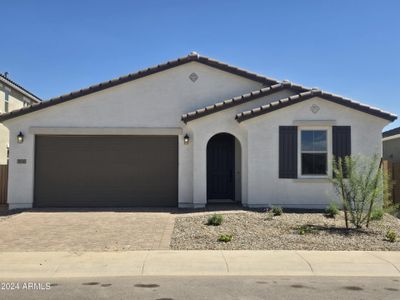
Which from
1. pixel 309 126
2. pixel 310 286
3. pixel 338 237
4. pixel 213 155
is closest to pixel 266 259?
pixel 310 286

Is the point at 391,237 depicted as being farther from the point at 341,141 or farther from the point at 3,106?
the point at 3,106

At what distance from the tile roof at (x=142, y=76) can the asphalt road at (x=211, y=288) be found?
9540 millimetres

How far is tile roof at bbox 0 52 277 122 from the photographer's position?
50.8 feet

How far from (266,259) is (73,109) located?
1001cm

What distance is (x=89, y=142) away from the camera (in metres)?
15.9

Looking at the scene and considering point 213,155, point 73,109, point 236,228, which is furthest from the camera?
point 213,155

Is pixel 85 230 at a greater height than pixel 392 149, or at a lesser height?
lesser

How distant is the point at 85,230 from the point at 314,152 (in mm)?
7729

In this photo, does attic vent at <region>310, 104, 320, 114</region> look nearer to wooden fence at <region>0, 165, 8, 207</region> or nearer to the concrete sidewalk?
the concrete sidewalk

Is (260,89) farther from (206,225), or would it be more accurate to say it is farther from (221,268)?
(221,268)

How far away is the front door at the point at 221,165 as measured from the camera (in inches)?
667

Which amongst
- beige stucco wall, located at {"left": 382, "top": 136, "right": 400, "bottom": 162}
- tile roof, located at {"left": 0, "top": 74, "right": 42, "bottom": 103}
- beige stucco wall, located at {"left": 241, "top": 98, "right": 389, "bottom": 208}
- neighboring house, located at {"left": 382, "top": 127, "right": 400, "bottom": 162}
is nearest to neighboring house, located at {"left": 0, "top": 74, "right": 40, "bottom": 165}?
tile roof, located at {"left": 0, "top": 74, "right": 42, "bottom": 103}

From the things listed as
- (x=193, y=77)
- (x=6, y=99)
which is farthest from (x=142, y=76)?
(x=6, y=99)

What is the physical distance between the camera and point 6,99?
891 inches
